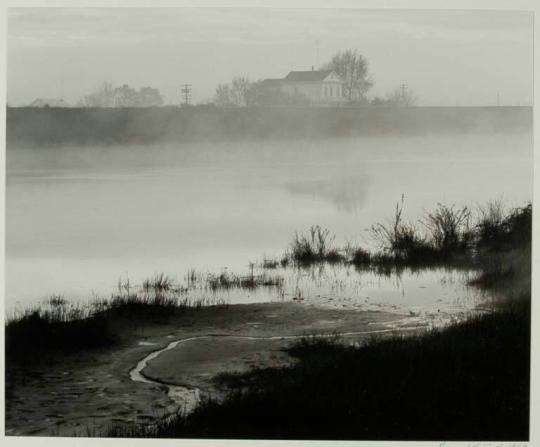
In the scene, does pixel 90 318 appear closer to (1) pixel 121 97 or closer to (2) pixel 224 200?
(2) pixel 224 200

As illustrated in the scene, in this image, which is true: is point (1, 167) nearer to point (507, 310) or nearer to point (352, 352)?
point (352, 352)

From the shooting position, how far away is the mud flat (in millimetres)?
6062

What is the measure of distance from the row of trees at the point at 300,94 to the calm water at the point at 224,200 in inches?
13.5

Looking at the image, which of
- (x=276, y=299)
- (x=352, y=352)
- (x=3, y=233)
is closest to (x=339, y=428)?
(x=352, y=352)

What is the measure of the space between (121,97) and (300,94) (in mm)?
1399

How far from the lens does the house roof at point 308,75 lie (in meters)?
6.64

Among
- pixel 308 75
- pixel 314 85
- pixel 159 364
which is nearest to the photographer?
pixel 159 364

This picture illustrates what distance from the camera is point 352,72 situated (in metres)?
6.79

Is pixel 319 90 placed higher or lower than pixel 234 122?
higher

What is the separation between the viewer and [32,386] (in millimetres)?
6277

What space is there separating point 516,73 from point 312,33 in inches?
62.3

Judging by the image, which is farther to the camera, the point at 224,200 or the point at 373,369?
the point at 224,200

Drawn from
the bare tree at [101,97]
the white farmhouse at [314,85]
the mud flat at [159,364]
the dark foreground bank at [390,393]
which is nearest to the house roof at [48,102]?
the bare tree at [101,97]

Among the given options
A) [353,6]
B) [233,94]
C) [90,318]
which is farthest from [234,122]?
[90,318]
